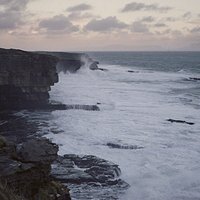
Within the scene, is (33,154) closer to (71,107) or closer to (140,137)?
(140,137)

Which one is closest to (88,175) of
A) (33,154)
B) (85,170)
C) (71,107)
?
(85,170)

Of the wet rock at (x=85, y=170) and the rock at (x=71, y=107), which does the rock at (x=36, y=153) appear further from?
the rock at (x=71, y=107)

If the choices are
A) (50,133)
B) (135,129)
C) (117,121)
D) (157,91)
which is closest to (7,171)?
(50,133)

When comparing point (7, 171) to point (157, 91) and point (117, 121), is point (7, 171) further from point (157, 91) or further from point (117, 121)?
point (157, 91)

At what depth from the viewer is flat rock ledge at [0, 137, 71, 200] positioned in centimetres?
1189

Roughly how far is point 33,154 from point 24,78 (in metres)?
21.8

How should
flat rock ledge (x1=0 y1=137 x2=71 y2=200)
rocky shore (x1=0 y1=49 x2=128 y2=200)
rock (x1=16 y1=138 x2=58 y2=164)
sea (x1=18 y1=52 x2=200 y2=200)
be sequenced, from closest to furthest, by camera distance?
flat rock ledge (x1=0 y1=137 x2=71 y2=200) < rocky shore (x1=0 y1=49 x2=128 y2=200) < rock (x1=16 y1=138 x2=58 y2=164) < sea (x1=18 y1=52 x2=200 y2=200)

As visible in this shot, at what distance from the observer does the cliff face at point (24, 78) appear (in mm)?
33094

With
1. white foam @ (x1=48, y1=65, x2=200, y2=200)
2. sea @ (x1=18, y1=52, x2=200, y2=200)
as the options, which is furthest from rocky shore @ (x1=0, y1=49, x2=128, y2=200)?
white foam @ (x1=48, y1=65, x2=200, y2=200)

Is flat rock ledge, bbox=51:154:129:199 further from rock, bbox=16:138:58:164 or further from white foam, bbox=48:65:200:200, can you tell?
rock, bbox=16:138:58:164

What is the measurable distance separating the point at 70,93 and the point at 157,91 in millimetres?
13360

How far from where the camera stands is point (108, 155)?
70.0ft

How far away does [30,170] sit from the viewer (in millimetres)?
12383

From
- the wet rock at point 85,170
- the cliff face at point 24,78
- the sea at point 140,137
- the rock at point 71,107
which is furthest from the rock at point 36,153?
the rock at point 71,107
